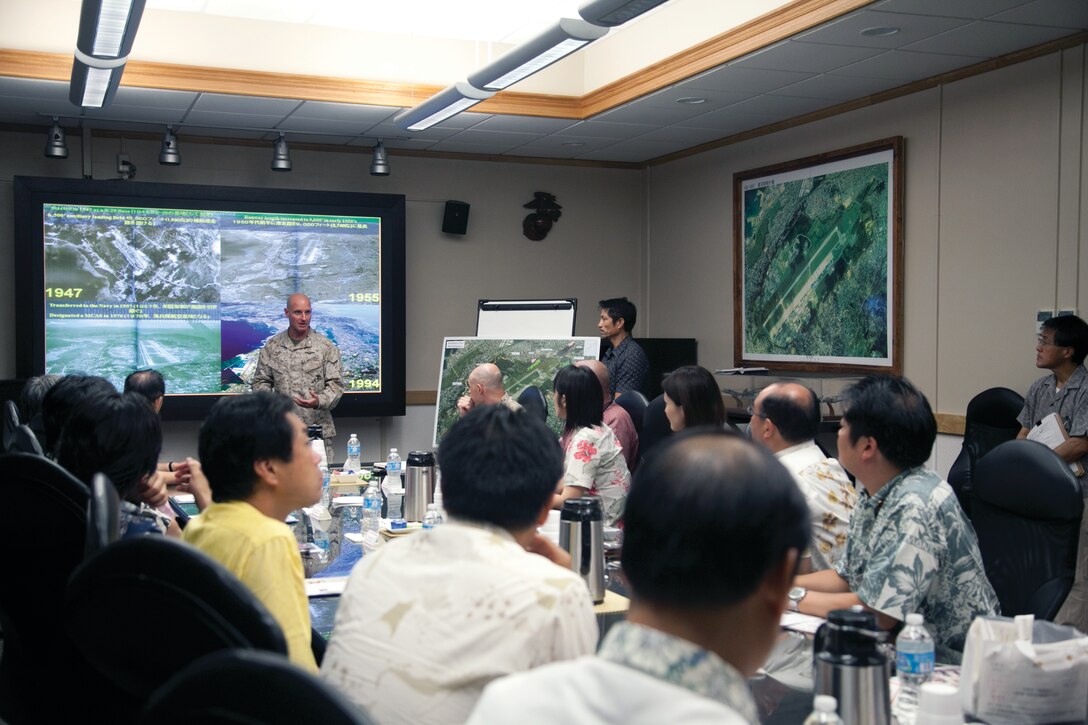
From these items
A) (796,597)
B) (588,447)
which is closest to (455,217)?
(588,447)

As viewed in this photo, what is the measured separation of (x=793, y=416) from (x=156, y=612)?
2.36 m

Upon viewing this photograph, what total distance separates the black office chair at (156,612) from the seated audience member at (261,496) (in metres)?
0.61

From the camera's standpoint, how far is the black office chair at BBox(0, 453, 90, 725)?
1954 mm

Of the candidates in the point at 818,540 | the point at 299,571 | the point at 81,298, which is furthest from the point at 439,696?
the point at 81,298

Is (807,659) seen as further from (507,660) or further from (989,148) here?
(989,148)

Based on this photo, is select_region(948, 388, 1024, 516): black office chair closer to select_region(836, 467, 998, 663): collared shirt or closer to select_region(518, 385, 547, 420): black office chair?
select_region(518, 385, 547, 420): black office chair

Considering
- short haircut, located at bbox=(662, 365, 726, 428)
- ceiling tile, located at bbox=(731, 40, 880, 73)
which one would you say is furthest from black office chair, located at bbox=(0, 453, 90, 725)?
A: ceiling tile, located at bbox=(731, 40, 880, 73)

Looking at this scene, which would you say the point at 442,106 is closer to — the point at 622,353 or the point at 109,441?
the point at 622,353

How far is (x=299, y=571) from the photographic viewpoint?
1841 millimetres

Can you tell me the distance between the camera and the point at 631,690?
0.81 meters

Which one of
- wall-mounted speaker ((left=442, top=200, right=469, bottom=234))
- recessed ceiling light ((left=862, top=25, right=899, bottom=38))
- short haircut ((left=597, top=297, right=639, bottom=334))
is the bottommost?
short haircut ((left=597, top=297, right=639, bottom=334))

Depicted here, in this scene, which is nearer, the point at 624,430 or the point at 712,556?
the point at 712,556

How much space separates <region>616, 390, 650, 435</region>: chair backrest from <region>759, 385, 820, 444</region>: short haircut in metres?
1.90

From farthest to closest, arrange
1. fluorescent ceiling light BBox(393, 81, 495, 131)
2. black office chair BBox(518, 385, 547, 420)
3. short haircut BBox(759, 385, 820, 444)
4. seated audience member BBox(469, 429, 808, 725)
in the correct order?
fluorescent ceiling light BBox(393, 81, 495, 131) < black office chair BBox(518, 385, 547, 420) < short haircut BBox(759, 385, 820, 444) < seated audience member BBox(469, 429, 808, 725)
